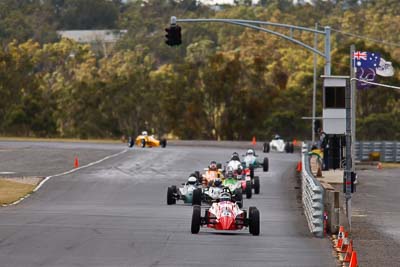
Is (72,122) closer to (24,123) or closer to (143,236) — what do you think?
(24,123)

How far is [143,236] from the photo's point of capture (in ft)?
79.7

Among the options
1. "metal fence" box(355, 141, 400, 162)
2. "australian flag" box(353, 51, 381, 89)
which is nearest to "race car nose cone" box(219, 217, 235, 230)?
"australian flag" box(353, 51, 381, 89)

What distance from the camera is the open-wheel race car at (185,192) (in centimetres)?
3525

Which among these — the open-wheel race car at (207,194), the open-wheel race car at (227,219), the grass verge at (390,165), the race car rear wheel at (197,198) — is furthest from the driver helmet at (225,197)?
the grass verge at (390,165)

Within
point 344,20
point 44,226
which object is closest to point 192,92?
point 344,20

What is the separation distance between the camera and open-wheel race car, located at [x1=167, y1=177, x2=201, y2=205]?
35250 millimetres

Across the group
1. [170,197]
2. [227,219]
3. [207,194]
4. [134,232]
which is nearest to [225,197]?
[227,219]

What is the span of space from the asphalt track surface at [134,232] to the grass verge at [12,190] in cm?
57

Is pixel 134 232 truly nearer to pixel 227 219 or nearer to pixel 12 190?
pixel 227 219

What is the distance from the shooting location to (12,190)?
43.1 m

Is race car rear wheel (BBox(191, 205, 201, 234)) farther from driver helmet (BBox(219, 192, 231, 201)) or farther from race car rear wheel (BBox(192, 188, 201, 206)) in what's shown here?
race car rear wheel (BBox(192, 188, 201, 206))

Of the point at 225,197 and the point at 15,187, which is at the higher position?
the point at 225,197

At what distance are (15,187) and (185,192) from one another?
11.4 metres

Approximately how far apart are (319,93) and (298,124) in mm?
4410
